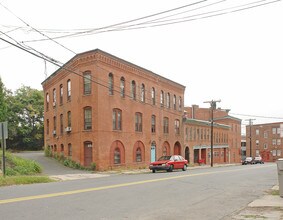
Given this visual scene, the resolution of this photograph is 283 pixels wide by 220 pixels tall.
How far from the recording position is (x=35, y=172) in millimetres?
26469

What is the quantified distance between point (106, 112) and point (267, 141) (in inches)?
3203

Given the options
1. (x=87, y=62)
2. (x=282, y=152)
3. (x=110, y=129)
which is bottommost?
(x=282, y=152)

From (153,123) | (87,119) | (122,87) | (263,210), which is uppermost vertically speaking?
(122,87)

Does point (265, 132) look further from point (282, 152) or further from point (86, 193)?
point (86, 193)

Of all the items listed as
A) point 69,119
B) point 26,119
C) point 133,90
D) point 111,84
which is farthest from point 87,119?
point 26,119

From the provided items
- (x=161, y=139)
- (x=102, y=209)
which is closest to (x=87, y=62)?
(x=161, y=139)

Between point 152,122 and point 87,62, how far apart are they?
39.2 ft

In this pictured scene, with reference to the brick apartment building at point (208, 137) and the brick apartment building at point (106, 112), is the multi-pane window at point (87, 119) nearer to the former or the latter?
the brick apartment building at point (106, 112)

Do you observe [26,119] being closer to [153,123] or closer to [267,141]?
[153,123]

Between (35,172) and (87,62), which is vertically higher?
(87,62)

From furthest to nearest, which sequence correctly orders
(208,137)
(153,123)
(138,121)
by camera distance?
(208,137), (153,123), (138,121)

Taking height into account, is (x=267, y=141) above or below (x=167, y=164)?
below

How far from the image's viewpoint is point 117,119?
3512cm

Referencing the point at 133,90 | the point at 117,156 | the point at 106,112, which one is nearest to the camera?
the point at 106,112
